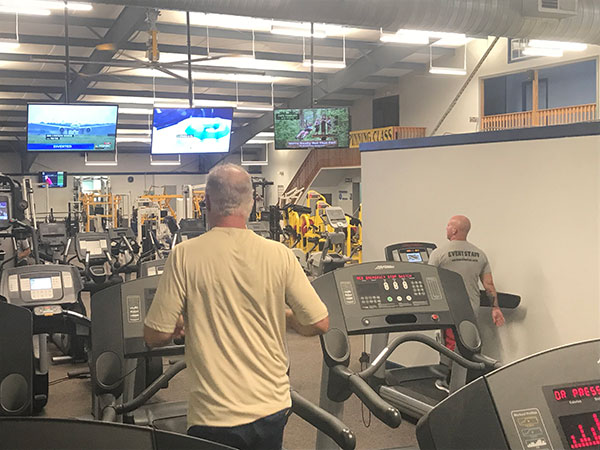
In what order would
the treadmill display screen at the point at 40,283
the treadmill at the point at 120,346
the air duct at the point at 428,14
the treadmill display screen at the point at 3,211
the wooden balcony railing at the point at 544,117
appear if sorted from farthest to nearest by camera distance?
the wooden balcony railing at the point at 544,117
the treadmill display screen at the point at 3,211
the air duct at the point at 428,14
the treadmill display screen at the point at 40,283
the treadmill at the point at 120,346

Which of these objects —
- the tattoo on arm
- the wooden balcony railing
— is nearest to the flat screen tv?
the tattoo on arm

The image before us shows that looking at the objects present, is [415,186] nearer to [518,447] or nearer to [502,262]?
[502,262]

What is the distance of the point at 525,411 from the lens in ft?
3.78

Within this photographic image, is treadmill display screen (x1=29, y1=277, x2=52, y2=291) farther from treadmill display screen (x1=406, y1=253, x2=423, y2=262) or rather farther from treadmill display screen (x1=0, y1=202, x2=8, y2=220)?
treadmill display screen (x1=0, y1=202, x2=8, y2=220)

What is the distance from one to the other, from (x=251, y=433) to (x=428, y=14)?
19.5ft

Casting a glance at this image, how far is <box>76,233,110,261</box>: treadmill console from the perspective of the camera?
7.63 m

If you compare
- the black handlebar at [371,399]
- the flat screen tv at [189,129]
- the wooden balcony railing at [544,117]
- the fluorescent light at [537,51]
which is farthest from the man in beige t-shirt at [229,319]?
the wooden balcony railing at [544,117]

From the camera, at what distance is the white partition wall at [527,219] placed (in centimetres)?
439

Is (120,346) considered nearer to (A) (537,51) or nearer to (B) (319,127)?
(B) (319,127)

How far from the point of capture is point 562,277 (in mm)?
4535

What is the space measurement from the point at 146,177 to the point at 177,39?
51.0ft

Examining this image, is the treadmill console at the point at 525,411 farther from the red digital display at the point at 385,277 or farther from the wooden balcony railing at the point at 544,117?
the wooden balcony railing at the point at 544,117

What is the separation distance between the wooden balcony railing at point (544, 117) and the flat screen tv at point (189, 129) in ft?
26.1

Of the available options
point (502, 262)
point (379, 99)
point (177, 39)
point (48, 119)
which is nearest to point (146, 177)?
point (379, 99)
